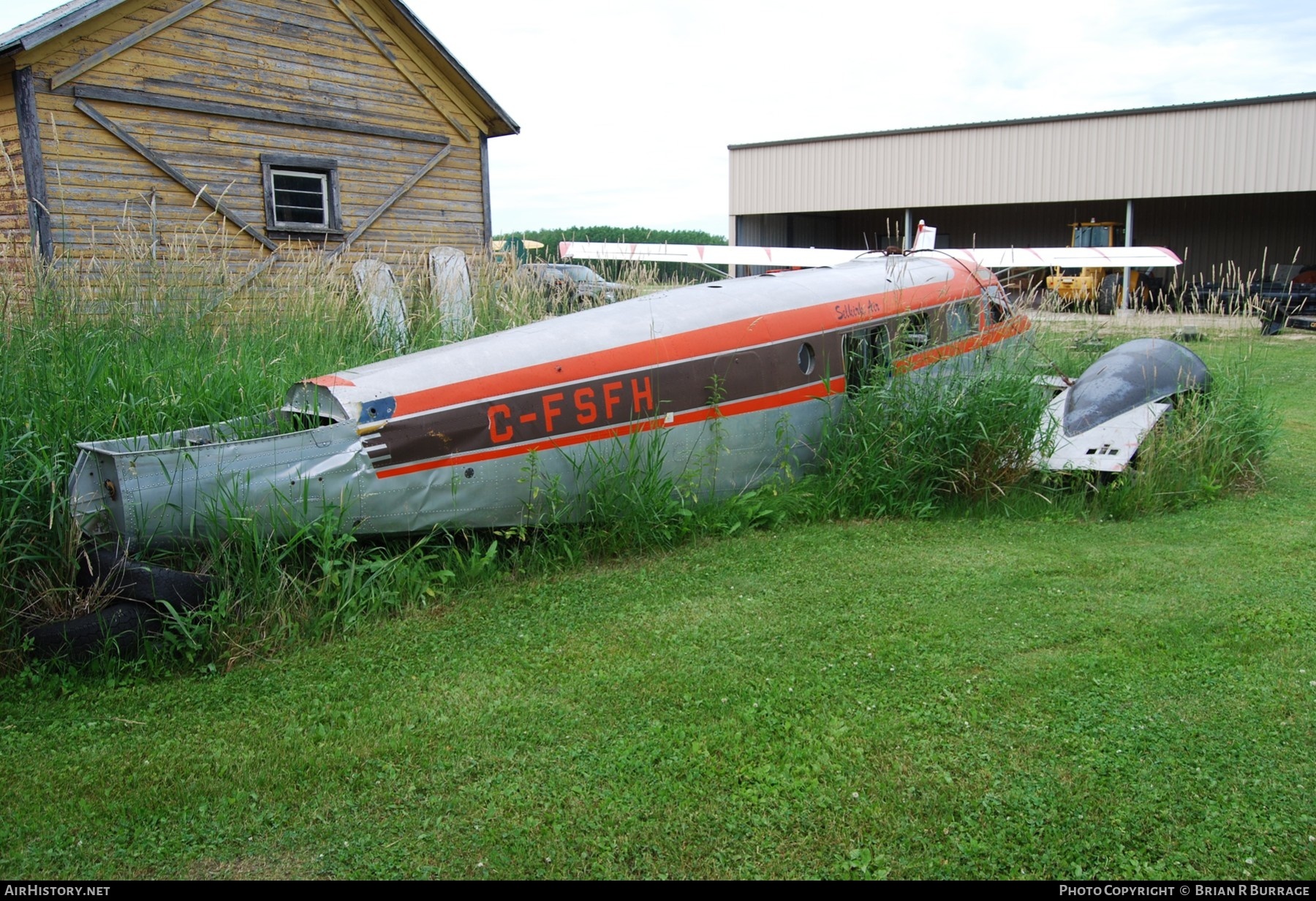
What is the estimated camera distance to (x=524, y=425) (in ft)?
17.2

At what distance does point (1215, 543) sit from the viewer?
6.00 m

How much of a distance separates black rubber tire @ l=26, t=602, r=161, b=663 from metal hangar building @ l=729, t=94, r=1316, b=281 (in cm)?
2348

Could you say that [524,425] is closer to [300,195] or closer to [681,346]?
[681,346]

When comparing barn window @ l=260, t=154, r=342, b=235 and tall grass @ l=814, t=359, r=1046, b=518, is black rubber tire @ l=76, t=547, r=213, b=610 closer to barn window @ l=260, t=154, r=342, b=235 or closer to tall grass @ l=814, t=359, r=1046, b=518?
tall grass @ l=814, t=359, r=1046, b=518

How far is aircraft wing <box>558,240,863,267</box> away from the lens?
42.6 ft

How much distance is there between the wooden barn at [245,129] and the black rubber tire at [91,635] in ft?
21.4

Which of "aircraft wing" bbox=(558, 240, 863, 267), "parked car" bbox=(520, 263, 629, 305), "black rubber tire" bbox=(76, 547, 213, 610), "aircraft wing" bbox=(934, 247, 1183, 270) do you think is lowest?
"black rubber tire" bbox=(76, 547, 213, 610)

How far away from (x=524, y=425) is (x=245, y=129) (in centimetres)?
986

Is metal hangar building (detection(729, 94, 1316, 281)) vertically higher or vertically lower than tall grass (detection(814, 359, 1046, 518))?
higher

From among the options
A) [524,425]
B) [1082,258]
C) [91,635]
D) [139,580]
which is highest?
[1082,258]

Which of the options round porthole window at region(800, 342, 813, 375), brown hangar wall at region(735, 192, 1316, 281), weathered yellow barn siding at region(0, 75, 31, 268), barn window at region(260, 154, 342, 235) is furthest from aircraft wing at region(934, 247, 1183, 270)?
brown hangar wall at region(735, 192, 1316, 281)

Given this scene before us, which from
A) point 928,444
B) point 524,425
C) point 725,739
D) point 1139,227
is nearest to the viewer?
point 725,739

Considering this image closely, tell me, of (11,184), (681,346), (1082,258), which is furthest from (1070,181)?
(11,184)
